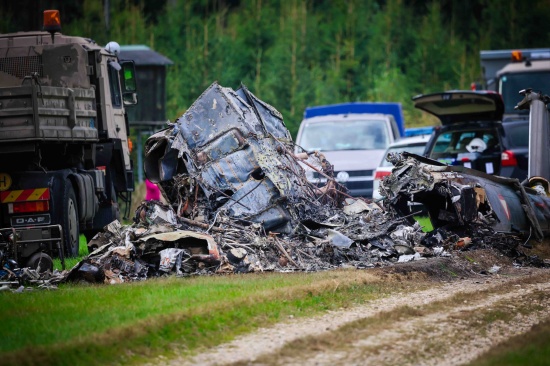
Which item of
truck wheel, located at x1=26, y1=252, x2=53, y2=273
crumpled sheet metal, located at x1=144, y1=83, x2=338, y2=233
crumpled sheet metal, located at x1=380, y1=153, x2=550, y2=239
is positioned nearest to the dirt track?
crumpled sheet metal, located at x1=380, y1=153, x2=550, y2=239

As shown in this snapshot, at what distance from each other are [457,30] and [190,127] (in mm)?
38606

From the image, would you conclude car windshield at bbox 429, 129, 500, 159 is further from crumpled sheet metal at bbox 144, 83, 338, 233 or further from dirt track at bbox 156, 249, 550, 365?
dirt track at bbox 156, 249, 550, 365

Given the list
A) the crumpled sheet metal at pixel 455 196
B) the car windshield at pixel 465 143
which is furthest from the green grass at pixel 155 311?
the car windshield at pixel 465 143

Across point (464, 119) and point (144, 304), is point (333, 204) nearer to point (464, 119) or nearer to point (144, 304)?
point (464, 119)

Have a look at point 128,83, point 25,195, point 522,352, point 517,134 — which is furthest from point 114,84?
point 522,352

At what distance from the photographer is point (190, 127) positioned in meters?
15.7

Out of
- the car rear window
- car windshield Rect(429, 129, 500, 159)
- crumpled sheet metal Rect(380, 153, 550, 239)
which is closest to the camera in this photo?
crumpled sheet metal Rect(380, 153, 550, 239)

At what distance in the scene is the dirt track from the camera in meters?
8.18

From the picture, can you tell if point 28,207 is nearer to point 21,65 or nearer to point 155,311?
point 21,65

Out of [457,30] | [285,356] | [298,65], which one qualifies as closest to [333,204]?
[285,356]

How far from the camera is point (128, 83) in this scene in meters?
19.3

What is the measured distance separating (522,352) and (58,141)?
29.1 ft

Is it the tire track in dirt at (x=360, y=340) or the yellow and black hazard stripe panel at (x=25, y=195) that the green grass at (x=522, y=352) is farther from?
the yellow and black hazard stripe panel at (x=25, y=195)

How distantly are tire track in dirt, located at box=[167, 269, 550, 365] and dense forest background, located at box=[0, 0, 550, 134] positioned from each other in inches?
1117
